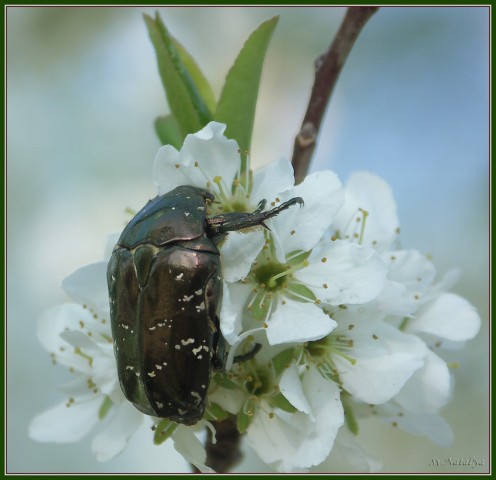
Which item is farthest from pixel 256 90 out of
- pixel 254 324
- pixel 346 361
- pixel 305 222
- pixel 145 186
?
pixel 145 186

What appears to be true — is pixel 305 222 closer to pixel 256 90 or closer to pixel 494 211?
pixel 256 90

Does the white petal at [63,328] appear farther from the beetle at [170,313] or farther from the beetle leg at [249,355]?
the beetle leg at [249,355]

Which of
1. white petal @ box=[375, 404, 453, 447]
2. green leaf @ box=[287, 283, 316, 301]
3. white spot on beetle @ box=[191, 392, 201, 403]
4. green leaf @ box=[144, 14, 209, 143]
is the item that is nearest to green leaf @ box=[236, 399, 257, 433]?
white spot on beetle @ box=[191, 392, 201, 403]

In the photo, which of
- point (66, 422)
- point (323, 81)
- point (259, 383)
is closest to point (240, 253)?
point (259, 383)

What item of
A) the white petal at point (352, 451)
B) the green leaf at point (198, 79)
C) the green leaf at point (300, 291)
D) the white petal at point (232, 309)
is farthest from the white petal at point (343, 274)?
the green leaf at point (198, 79)

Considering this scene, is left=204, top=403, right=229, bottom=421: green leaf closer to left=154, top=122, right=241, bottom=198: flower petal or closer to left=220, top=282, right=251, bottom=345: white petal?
left=220, top=282, right=251, bottom=345: white petal

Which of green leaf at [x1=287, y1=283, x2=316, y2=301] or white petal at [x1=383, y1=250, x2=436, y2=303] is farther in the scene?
white petal at [x1=383, y1=250, x2=436, y2=303]

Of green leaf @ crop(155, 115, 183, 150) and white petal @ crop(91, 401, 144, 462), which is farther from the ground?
green leaf @ crop(155, 115, 183, 150)
